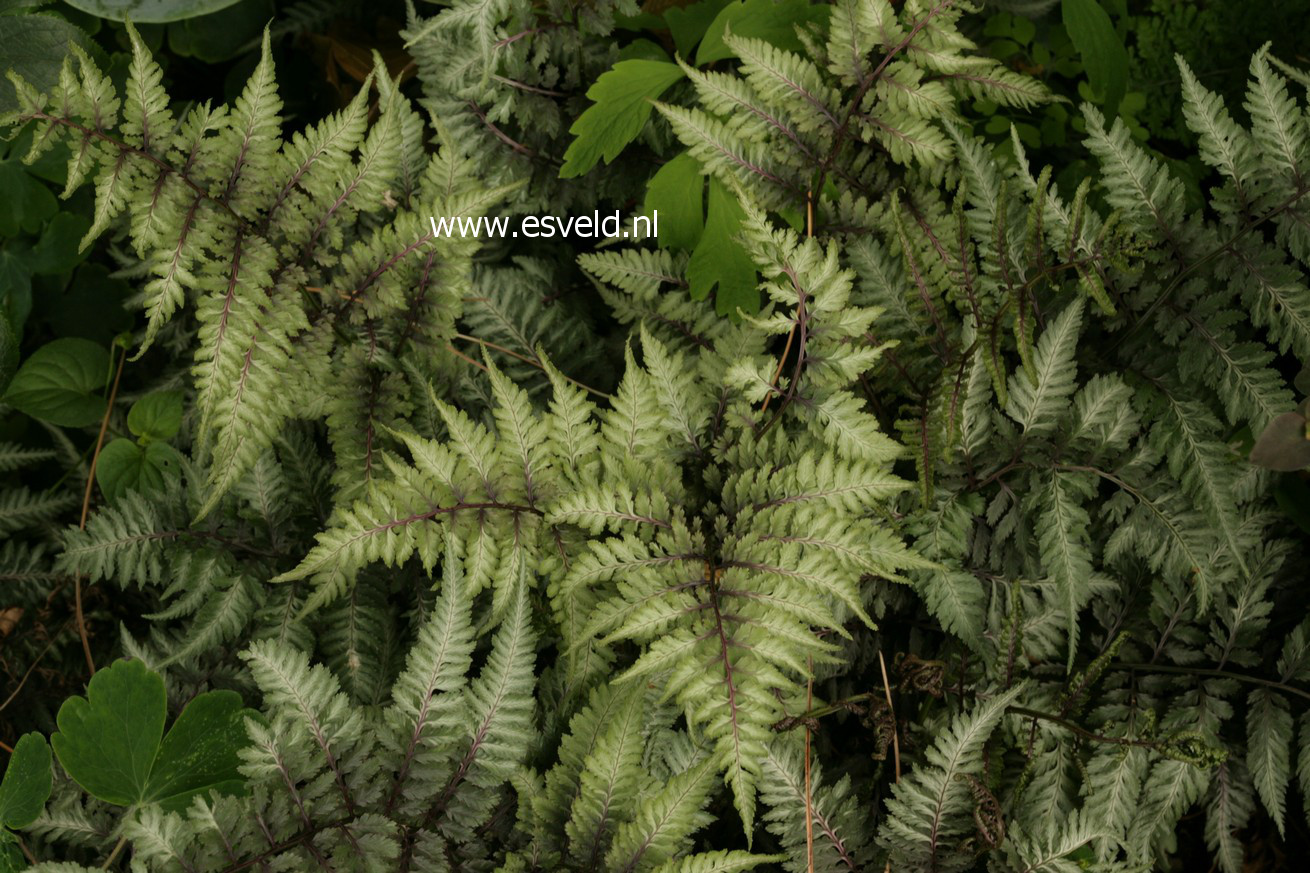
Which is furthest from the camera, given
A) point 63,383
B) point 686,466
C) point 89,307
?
point 89,307

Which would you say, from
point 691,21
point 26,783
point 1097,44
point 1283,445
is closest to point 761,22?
point 691,21

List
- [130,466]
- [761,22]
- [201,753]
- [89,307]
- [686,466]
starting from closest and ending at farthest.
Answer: [201,753], [686,466], [761,22], [130,466], [89,307]

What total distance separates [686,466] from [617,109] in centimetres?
74

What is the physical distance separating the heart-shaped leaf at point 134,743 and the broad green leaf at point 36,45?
4.69 feet

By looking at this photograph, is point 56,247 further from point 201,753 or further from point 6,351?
point 201,753

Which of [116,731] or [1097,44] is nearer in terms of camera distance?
[116,731]

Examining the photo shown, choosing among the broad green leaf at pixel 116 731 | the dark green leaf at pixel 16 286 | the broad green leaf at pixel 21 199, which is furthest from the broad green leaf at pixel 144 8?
the broad green leaf at pixel 116 731

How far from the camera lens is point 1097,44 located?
1.97 metres

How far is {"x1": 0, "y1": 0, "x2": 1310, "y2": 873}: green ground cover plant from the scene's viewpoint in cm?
154

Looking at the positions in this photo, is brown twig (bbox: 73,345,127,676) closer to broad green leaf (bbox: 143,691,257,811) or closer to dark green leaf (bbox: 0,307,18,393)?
dark green leaf (bbox: 0,307,18,393)

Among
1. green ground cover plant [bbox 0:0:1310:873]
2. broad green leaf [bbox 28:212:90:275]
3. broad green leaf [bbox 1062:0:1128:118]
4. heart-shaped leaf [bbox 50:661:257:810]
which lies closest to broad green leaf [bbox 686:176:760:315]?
green ground cover plant [bbox 0:0:1310:873]

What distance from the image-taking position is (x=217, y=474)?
155 centimetres

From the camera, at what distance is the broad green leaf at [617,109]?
1.88 metres

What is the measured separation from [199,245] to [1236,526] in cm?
189
